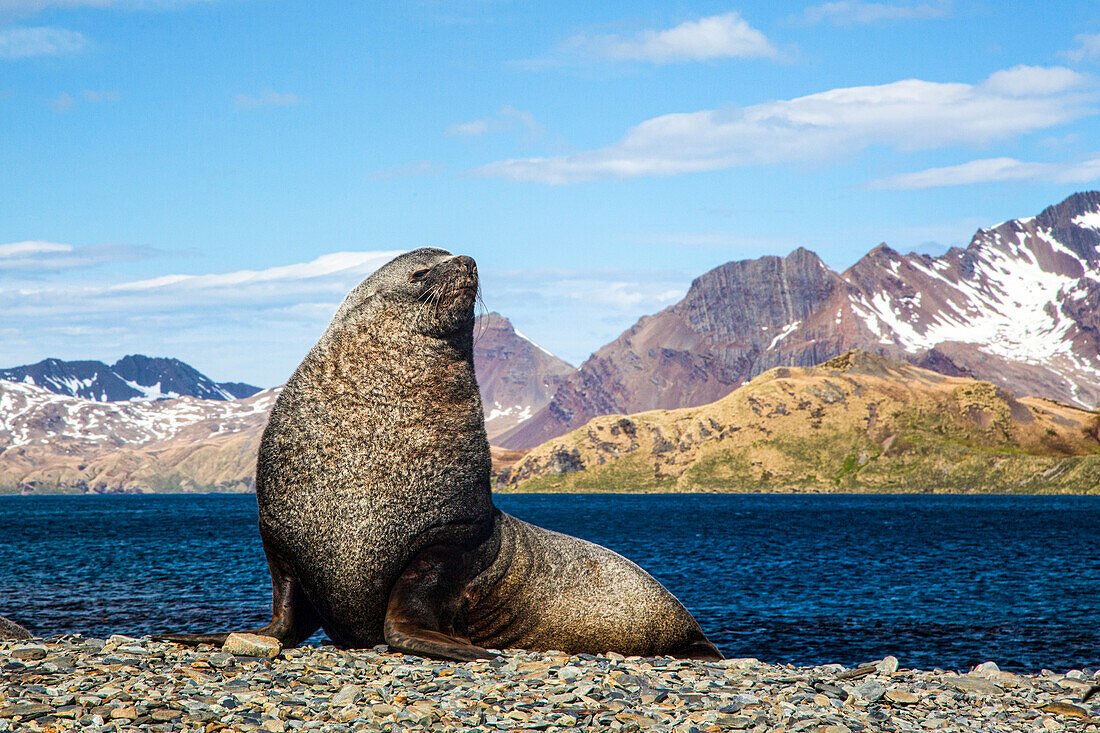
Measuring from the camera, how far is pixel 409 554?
13.2 metres

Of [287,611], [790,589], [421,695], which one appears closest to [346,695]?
[421,695]

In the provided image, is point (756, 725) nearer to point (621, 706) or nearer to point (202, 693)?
point (621, 706)

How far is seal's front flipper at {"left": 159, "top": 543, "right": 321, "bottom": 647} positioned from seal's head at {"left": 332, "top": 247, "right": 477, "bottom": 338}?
3.31 metres

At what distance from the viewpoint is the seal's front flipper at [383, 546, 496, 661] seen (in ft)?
41.5

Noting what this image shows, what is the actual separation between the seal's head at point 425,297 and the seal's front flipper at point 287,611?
3306 mm

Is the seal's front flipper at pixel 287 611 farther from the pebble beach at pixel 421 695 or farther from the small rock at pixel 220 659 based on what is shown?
the small rock at pixel 220 659

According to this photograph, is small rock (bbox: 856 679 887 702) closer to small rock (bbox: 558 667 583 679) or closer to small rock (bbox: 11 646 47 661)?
small rock (bbox: 558 667 583 679)

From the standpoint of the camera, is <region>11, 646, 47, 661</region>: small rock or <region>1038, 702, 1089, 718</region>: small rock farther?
<region>1038, 702, 1089, 718</region>: small rock

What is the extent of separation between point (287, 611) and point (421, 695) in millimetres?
3126

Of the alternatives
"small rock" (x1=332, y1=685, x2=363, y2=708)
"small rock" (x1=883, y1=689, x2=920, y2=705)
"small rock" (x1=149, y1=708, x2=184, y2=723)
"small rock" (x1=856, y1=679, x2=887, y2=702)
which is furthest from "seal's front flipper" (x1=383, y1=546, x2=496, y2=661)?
"small rock" (x1=883, y1=689, x2=920, y2=705)

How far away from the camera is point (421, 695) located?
35.7 ft

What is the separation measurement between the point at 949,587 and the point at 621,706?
48554mm

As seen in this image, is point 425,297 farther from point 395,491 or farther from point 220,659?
point 220,659

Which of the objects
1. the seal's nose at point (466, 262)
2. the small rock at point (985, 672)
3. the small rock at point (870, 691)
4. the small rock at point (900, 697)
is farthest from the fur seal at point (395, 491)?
the small rock at point (985, 672)
